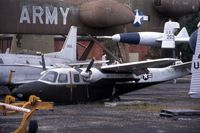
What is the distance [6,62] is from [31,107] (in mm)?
14469

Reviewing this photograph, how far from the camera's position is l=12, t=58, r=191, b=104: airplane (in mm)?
19500

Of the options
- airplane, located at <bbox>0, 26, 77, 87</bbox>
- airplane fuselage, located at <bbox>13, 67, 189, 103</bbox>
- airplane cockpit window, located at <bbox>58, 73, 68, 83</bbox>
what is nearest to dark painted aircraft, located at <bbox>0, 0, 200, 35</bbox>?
airplane, located at <bbox>0, 26, 77, 87</bbox>

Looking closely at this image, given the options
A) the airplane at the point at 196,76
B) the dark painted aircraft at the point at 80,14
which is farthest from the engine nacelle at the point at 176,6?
the airplane at the point at 196,76

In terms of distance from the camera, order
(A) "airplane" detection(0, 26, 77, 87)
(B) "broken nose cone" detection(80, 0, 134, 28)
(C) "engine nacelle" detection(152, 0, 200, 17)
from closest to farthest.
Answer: (A) "airplane" detection(0, 26, 77, 87) < (B) "broken nose cone" detection(80, 0, 134, 28) < (C) "engine nacelle" detection(152, 0, 200, 17)

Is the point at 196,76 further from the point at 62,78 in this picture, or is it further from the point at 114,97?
the point at 114,97

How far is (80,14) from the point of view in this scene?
30.9 meters

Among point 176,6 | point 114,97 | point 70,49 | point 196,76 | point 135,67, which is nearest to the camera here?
point 196,76

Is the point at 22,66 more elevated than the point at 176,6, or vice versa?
the point at 176,6

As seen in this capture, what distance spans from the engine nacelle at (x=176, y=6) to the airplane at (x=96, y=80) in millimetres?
9661

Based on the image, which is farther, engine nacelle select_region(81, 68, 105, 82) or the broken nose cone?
the broken nose cone

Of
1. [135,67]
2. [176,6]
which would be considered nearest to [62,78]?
[135,67]

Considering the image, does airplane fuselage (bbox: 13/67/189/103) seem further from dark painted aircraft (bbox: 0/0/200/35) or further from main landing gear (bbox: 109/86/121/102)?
dark painted aircraft (bbox: 0/0/200/35)

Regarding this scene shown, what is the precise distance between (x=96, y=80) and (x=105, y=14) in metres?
9.02

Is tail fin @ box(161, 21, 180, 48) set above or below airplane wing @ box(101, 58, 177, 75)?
above
